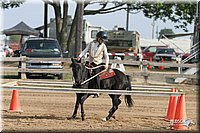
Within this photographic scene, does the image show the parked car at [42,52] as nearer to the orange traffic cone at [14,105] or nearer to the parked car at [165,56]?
the orange traffic cone at [14,105]

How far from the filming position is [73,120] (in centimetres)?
1091

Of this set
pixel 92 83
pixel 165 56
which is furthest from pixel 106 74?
pixel 165 56

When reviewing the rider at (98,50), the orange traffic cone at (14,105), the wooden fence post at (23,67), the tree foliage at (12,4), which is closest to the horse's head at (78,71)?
the rider at (98,50)

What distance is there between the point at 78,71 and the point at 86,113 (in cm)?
187

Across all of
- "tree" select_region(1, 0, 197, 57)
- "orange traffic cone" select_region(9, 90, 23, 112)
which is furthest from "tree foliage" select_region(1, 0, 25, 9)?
"orange traffic cone" select_region(9, 90, 23, 112)

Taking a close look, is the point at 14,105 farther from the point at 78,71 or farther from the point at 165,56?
the point at 165,56

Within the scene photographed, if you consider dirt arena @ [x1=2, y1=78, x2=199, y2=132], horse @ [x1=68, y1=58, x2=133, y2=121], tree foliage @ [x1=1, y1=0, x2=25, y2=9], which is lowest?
dirt arena @ [x1=2, y1=78, x2=199, y2=132]

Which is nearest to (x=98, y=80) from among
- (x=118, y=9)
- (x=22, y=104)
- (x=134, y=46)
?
(x=22, y=104)

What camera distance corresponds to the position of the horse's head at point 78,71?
35.2ft

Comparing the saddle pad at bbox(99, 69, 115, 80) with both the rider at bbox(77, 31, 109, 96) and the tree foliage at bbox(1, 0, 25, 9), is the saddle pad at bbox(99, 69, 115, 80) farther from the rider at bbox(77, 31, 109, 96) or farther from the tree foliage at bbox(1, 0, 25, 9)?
the tree foliage at bbox(1, 0, 25, 9)

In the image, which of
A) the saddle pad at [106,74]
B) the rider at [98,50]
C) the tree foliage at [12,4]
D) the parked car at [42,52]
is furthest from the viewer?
the tree foliage at [12,4]

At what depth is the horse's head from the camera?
35.2 ft

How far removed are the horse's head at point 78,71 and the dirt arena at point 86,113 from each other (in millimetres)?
958

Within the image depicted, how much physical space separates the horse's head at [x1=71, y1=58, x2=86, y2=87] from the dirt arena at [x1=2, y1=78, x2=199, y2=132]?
958mm
